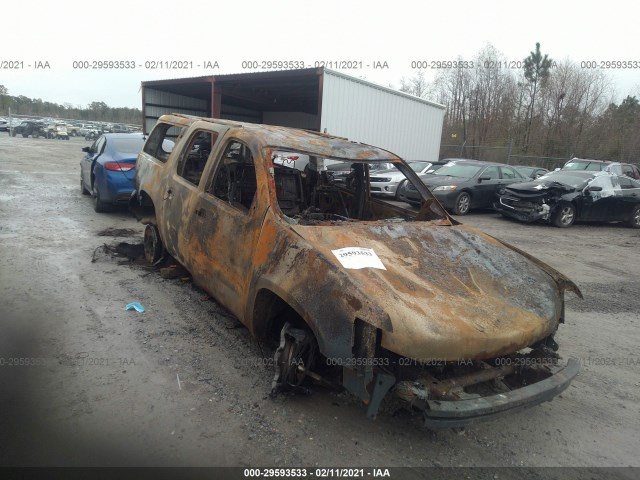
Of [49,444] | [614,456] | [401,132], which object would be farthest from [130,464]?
[401,132]

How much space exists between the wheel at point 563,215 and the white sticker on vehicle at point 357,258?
410 inches

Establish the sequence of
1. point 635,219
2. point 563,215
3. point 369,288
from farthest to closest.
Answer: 1. point 635,219
2. point 563,215
3. point 369,288

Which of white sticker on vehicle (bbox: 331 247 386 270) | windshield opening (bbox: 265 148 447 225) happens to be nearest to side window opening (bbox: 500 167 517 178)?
windshield opening (bbox: 265 148 447 225)

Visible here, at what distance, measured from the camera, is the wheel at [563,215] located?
11.8m

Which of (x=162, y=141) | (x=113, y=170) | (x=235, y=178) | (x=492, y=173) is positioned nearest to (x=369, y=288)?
(x=235, y=178)

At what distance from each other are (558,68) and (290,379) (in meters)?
36.7

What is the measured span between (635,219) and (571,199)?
2.92 meters

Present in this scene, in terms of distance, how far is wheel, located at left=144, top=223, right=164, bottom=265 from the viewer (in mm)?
5566

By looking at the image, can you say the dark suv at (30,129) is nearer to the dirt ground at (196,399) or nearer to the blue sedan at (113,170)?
the blue sedan at (113,170)

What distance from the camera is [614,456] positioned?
2914mm

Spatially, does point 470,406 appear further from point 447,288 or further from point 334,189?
→ point 334,189

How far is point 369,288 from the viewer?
2.71 meters

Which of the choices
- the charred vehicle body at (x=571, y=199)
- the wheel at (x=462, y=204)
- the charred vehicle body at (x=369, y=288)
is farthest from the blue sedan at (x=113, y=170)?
the charred vehicle body at (x=571, y=199)

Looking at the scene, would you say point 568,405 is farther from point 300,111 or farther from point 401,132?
point 300,111
